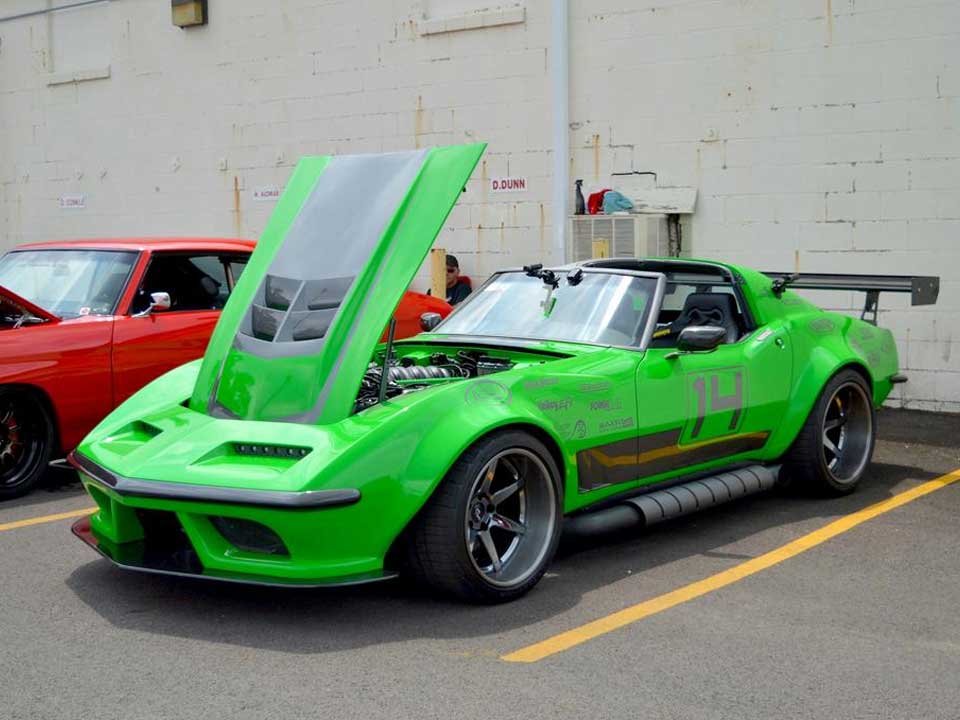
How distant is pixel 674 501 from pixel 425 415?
5.17ft

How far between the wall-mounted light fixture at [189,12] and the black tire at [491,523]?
10.8m

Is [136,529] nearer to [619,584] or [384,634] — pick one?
[384,634]

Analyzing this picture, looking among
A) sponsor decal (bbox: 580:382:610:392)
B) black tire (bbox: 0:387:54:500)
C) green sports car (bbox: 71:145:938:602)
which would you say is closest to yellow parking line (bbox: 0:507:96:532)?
black tire (bbox: 0:387:54:500)

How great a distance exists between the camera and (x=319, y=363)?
4840 mm

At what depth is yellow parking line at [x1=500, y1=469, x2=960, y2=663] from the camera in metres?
4.27

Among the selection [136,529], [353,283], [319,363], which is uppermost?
[353,283]

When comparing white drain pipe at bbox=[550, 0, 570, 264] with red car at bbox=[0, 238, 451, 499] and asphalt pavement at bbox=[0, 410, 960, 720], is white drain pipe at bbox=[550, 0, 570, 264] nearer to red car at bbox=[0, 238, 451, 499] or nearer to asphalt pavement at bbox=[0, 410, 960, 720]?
red car at bbox=[0, 238, 451, 499]

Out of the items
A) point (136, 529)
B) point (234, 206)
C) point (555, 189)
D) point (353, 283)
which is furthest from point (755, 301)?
point (234, 206)

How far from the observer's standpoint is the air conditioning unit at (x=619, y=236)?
1038cm

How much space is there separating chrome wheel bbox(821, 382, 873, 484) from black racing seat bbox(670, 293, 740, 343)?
2.53 feet

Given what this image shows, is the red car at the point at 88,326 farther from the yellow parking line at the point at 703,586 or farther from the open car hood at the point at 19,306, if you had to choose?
the yellow parking line at the point at 703,586

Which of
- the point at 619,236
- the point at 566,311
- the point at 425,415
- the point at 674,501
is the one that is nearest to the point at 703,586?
the point at 674,501

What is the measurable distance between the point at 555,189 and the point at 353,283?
6.65 m

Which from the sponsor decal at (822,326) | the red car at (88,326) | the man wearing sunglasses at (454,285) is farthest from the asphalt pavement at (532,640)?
the man wearing sunglasses at (454,285)
